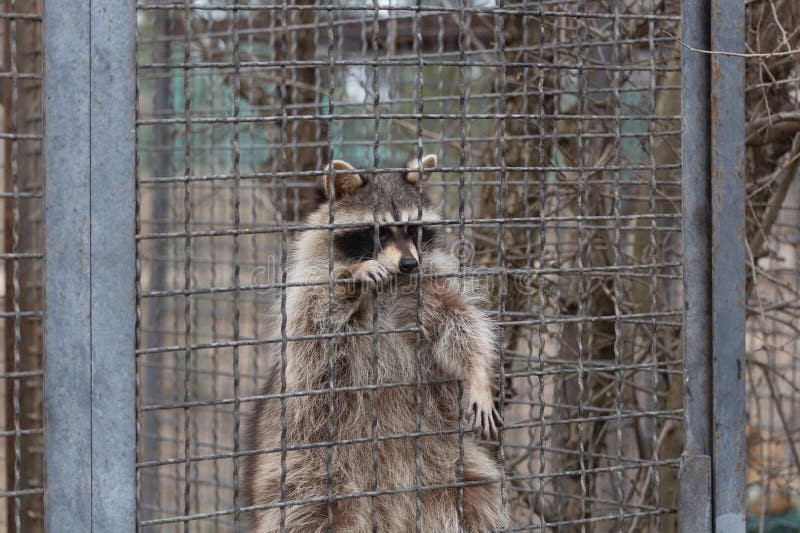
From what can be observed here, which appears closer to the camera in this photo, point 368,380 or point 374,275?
point 374,275

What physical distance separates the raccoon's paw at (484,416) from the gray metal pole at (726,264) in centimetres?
78

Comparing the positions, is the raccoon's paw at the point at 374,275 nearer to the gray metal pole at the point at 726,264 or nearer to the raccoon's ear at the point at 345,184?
the raccoon's ear at the point at 345,184

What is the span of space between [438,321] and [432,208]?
68 cm

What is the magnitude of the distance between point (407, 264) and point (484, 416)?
544 mm

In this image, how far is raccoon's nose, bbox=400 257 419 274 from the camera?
3.05 m

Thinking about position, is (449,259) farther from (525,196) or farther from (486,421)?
(486,421)

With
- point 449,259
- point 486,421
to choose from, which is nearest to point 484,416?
point 486,421

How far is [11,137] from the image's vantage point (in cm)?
238

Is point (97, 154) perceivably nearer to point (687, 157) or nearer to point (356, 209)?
point (356, 209)

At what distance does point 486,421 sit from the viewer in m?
3.01

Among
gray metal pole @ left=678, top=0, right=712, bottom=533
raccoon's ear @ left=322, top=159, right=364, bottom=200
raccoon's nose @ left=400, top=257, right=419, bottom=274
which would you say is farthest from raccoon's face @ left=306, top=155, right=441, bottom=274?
gray metal pole @ left=678, top=0, right=712, bottom=533

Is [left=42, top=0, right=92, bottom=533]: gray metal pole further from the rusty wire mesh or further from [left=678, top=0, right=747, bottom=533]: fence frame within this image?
[left=678, top=0, right=747, bottom=533]: fence frame

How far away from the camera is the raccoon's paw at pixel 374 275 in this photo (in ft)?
9.92

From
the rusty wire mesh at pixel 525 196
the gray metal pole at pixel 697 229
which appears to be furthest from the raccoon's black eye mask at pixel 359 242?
the gray metal pole at pixel 697 229
